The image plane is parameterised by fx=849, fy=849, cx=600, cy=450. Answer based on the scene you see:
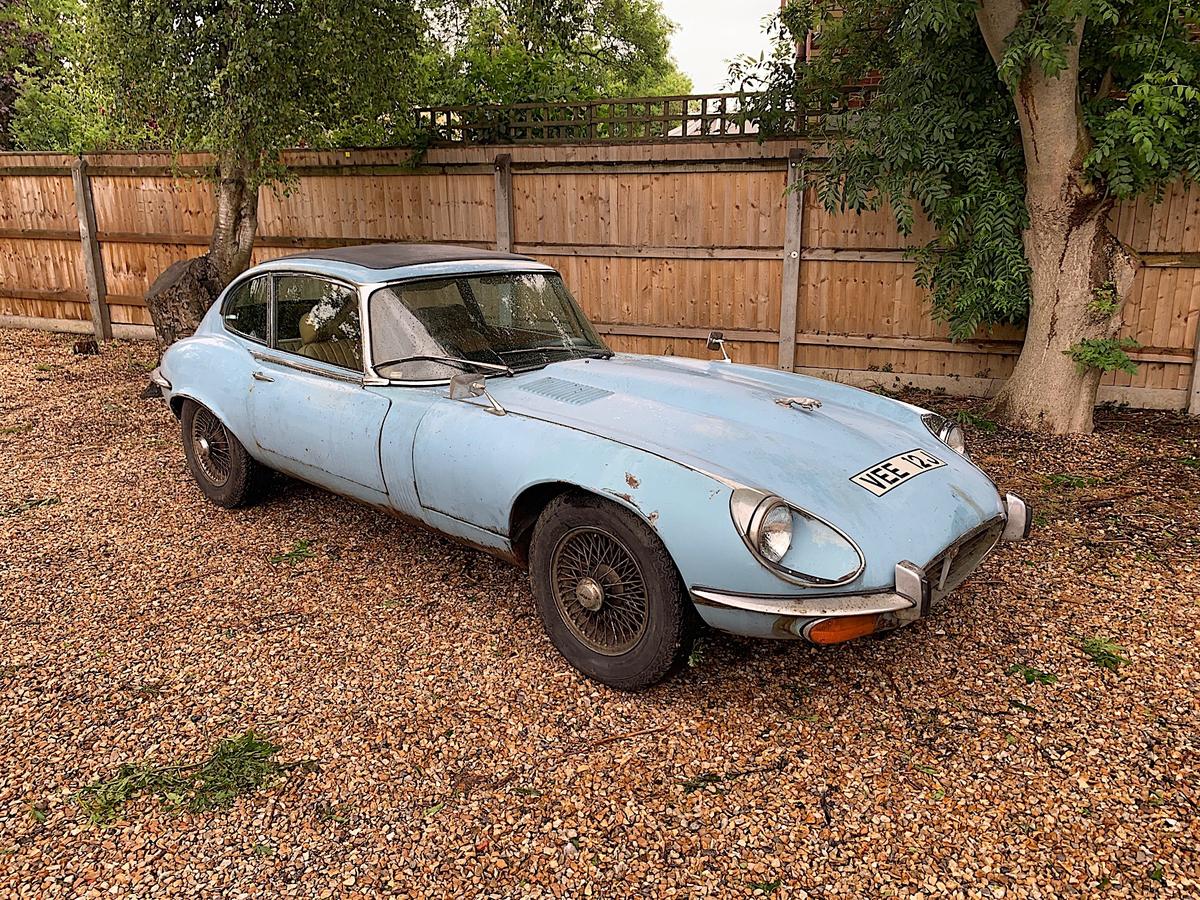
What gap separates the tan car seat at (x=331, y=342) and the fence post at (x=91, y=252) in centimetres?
862

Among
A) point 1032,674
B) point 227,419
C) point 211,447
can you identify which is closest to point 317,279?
point 227,419

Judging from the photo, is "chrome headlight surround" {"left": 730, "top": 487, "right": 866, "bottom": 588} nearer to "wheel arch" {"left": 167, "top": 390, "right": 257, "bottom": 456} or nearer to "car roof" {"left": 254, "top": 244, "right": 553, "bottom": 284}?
"car roof" {"left": 254, "top": 244, "right": 553, "bottom": 284}

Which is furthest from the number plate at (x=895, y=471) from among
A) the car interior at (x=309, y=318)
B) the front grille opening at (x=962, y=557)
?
the car interior at (x=309, y=318)

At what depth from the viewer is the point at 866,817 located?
103 inches

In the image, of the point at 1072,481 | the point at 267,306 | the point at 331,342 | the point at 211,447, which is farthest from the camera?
the point at 1072,481

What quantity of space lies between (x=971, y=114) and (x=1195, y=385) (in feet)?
9.48

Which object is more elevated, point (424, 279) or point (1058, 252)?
point (1058, 252)

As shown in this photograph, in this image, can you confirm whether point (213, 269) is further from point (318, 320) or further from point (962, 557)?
point (962, 557)

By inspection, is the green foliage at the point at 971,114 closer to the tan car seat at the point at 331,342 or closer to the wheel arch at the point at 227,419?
the tan car seat at the point at 331,342

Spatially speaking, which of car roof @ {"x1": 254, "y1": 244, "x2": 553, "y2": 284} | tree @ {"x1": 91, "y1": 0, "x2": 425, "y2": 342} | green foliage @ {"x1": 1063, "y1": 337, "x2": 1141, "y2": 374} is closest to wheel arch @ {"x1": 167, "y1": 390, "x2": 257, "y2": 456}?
car roof @ {"x1": 254, "y1": 244, "x2": 553, "y2": 284}

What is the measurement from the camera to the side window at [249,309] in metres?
4.75

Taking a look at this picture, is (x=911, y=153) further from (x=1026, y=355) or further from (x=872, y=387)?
(x=872, y=387)

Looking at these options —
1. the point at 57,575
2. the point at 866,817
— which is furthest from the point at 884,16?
the point at 57,575

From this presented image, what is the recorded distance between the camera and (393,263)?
4.27 meters
